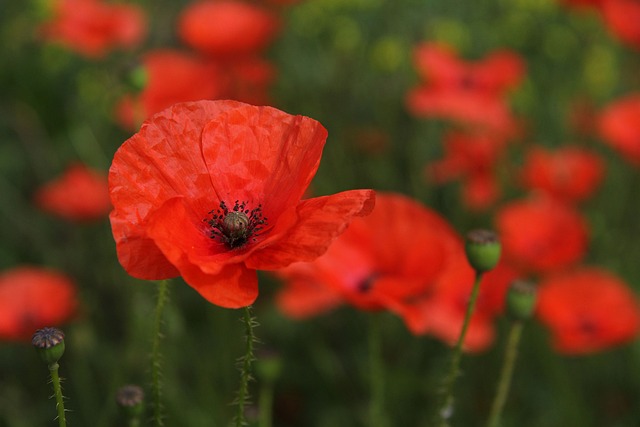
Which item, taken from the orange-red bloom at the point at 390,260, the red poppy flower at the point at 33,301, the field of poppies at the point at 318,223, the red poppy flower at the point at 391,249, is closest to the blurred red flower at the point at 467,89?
the field of poppies at the point at 318,223

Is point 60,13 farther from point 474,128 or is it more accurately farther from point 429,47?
point 474,128

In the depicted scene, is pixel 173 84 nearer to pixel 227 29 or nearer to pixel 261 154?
pixel 227 29

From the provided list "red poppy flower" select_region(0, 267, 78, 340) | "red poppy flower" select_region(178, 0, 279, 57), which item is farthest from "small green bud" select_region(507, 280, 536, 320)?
"red poppy flower" select_region(178, 0, 279, 57)

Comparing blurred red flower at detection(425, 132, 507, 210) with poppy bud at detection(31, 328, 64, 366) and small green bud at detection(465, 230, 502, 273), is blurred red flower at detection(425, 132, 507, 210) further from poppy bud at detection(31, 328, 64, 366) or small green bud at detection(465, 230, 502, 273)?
poppy bud at detection(31, 328, 64, 366)

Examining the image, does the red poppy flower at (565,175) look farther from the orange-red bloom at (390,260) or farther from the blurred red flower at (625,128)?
the orange-red bloom at (390,260)

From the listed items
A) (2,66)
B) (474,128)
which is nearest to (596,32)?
(474,128)
